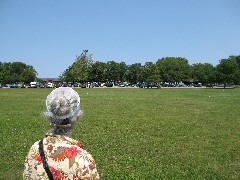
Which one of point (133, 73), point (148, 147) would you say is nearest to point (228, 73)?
point (133, 73)

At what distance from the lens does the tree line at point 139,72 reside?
113938 mm

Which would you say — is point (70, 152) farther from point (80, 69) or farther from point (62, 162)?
point (80, 69)

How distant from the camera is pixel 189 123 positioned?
18.1m

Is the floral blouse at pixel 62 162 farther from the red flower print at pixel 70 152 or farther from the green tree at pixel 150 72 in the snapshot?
the green tree at pixel 150 72

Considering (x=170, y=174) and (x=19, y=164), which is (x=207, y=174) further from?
(x=19, y=164)

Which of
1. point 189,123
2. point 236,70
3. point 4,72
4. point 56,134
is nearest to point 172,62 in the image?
point 236,70

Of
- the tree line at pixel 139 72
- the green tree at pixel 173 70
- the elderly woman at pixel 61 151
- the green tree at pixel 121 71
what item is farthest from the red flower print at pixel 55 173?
the green tree at pixel 121 71

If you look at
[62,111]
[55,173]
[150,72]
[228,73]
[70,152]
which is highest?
[150,72]

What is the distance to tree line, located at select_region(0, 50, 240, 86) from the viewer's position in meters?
114

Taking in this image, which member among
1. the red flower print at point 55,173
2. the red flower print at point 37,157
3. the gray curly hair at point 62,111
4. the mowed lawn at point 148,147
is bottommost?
the mowed lawn at point 148,147

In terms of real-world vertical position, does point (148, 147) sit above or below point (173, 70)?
below

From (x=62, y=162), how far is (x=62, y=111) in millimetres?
430

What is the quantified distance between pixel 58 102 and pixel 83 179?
0.66 meters

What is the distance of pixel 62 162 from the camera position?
Result: 114 inches
